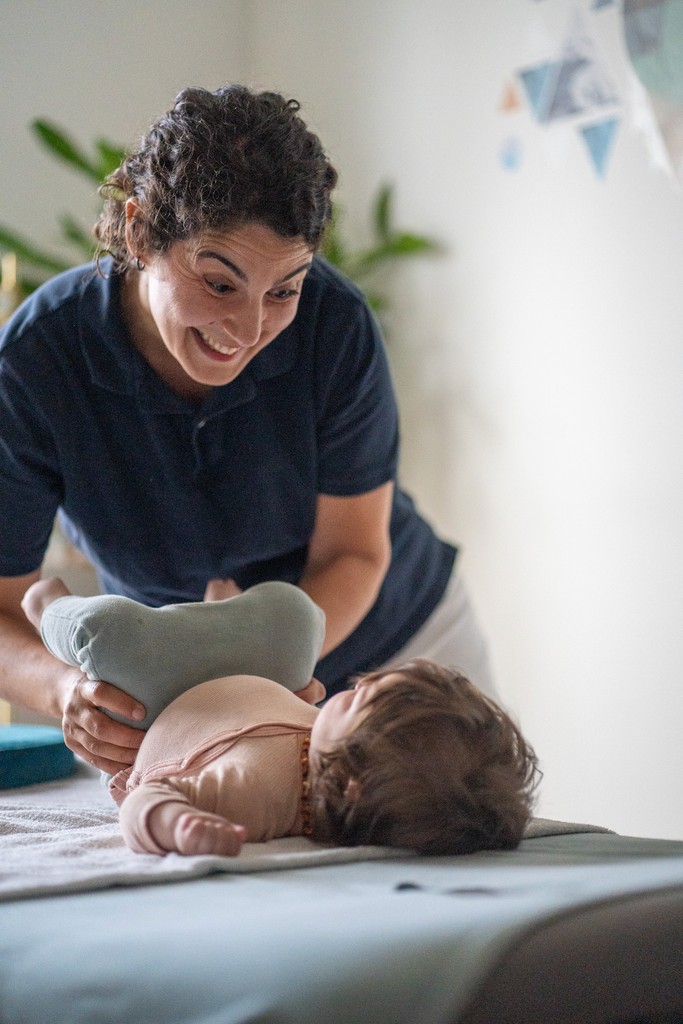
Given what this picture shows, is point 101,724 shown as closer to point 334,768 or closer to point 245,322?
point 334,768

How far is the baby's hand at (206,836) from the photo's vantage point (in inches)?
38.9

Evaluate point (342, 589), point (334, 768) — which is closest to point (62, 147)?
point (342, 589)

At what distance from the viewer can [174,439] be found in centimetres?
157

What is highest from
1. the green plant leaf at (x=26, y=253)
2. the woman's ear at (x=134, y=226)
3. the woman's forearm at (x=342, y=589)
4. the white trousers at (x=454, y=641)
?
the green plant leaf at (x=26, y=253)

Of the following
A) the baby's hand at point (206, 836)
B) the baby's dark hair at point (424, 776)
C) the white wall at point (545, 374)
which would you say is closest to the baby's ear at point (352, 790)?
the baby's dark hair at point (424, 776)

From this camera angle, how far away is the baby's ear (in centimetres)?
105

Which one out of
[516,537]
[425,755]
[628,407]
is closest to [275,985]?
[425,755]

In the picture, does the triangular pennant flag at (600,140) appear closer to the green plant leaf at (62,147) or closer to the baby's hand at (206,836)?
the green plant leaf at (62,147)

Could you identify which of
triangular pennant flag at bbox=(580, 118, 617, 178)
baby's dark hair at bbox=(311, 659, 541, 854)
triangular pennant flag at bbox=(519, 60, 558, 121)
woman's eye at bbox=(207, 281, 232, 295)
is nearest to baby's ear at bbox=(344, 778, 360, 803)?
baby's dark hair at bbox=(311, 659, 541, 854)

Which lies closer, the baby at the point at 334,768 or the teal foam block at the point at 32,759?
the baby at the point at 334,768

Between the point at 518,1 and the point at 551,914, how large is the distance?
2617 mm

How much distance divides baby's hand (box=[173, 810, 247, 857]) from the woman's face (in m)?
0.56

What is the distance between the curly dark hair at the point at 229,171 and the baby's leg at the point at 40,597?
1.41 ft

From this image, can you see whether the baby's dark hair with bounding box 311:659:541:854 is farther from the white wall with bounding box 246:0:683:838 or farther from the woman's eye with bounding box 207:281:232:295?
the white wall with bounding box 246:0:683:838
